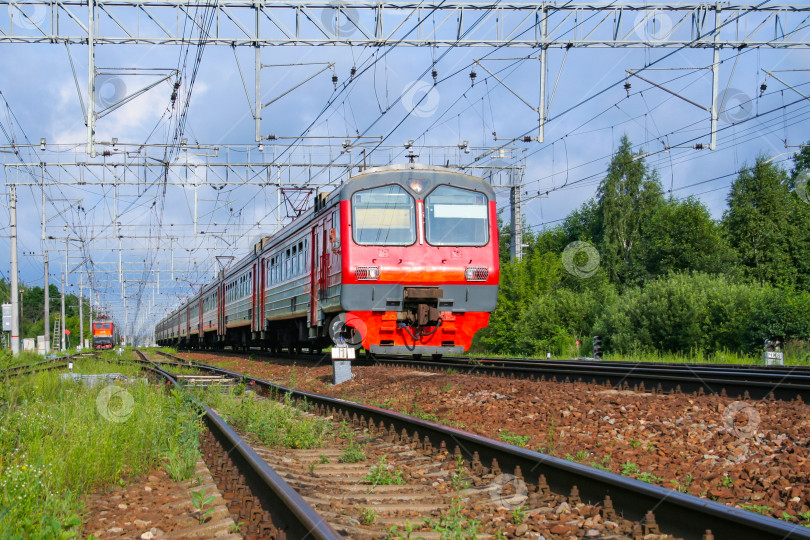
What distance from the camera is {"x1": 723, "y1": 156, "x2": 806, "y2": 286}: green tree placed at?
160ft

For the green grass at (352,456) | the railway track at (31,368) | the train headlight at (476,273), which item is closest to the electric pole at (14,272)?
the railway track at (31,368)

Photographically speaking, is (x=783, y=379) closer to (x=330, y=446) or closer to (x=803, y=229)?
(x=330, y=446)

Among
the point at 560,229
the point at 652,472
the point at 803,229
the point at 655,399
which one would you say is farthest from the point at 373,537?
the point at 560,229

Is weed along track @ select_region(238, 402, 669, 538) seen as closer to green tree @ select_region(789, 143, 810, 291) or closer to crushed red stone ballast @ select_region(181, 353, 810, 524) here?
crushed red stone ballast @ select_region(181, 353, 810, 524)

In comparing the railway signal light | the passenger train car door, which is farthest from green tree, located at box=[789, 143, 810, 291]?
the passenger train car door

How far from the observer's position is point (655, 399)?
8070 millimetres

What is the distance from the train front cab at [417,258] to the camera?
1385 centimetres

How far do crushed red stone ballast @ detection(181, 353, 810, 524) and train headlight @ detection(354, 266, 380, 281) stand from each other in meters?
3.26

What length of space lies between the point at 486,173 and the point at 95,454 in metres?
29.4

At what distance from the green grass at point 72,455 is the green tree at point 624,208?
179 ft

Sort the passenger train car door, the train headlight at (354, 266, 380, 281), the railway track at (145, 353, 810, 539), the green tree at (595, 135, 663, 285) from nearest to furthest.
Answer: the railway track at (145, 353, 810, 539) < the train headlight at (354, 266, 380, 281) < the passenger train car door < the green tree at (595, 135, 663, 285)

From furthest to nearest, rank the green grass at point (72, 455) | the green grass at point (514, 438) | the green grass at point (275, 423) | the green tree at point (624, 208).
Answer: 1. the green tree at point (624, 208)
2. the green grass at point (275, 423)
3. the green grass at point (514, 438)
4. the green grass at point (72, 455)

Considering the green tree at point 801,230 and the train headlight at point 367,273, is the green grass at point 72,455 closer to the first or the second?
the train headlight at point 367,273

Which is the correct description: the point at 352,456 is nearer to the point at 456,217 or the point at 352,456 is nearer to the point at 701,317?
the point at 456,217
